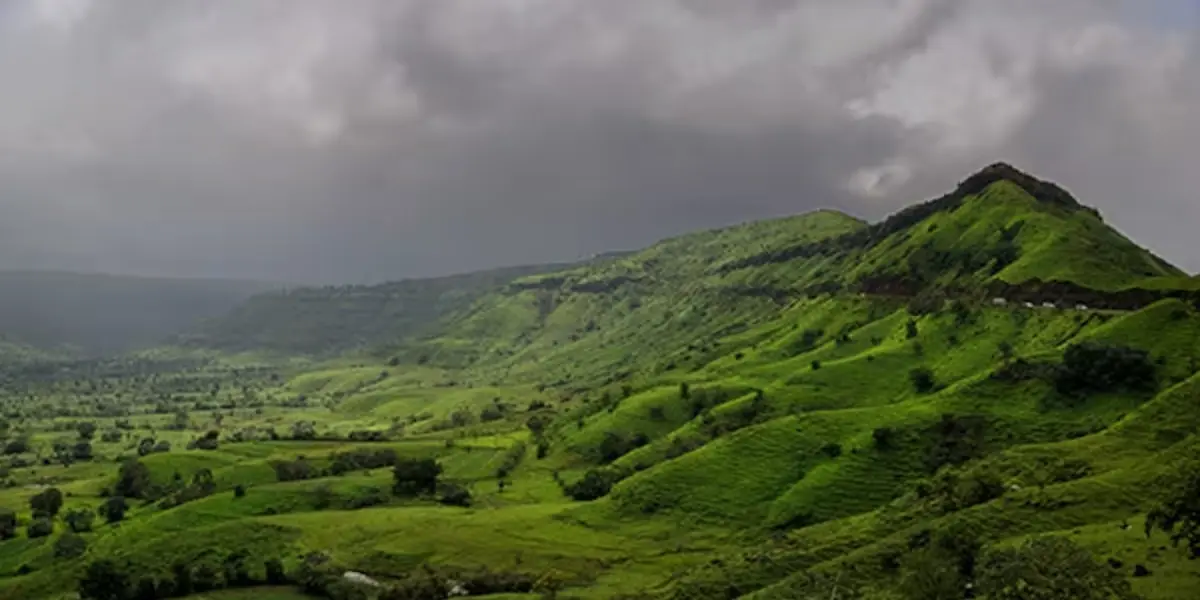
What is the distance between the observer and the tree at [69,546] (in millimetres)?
174625

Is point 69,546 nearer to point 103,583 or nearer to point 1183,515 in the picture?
point 103,583

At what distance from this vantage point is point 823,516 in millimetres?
155000

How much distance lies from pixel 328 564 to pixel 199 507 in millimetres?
54974

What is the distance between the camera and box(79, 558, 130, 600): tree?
483ft

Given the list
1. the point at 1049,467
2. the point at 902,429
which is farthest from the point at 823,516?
the point at 1049,467

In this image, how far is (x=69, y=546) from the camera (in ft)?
581

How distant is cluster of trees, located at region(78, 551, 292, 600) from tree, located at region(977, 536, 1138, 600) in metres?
109

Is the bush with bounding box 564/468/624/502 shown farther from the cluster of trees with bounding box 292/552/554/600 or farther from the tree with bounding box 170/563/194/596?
the tree with bounding box 170/563/194/596

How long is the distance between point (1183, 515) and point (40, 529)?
195160 mm

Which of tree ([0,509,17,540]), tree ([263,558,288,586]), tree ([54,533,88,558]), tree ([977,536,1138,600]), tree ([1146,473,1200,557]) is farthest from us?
tree ([0,509,17,540])

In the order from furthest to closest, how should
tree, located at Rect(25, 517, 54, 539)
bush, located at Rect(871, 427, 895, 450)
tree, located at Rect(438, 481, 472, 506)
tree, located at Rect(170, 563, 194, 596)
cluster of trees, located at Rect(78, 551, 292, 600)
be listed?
tree, located at Rect(438, 481, 472, 506) → tree, located at Rect(25, 517, 54, 539) → bush, located at Rect(871, 427, 895, 450) → tree, located at Rect(170, 563, 194, 596) → cluster of trees, located at Rect(78, 551, 292, 600)

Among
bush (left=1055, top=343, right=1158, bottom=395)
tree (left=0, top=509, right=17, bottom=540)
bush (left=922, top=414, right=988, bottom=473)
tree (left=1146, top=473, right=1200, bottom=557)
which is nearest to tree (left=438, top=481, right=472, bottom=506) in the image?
tree (left=0, top=509, right=17, bottom=540)

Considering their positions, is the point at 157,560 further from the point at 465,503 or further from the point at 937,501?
the point at 937,501

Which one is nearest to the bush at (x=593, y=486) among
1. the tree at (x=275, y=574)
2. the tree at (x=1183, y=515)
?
the tree at (x=275, y=574)
